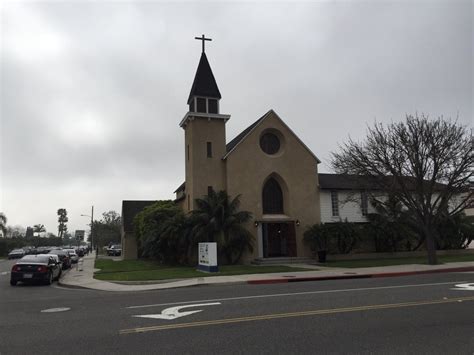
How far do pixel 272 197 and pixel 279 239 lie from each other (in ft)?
9.97

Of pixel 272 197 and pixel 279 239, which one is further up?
Result: pixel 272 197

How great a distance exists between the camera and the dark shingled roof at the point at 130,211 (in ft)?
140

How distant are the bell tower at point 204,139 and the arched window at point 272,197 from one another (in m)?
3.35

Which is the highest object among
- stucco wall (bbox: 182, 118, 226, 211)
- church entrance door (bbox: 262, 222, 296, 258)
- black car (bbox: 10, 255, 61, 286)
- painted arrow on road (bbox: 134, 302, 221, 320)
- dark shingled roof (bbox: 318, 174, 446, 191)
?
stucco wall (bbox: 182, 118, 226, 211)

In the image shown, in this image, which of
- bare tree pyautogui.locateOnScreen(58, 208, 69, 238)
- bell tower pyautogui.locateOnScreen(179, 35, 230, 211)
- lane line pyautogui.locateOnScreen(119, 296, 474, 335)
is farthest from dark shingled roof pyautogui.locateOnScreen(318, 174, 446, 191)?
bare tree pyautogui.locateOnScreen(58, 208, 69, 238)

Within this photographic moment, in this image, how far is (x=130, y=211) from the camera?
46094mm

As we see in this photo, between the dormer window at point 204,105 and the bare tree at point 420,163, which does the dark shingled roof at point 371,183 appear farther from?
the dormer window at point 204,105

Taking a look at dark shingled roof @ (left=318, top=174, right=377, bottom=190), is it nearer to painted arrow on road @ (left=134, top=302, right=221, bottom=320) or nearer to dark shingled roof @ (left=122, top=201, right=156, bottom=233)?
painted arrow on road @ (left=134, top=302, right=221, bottom=320)

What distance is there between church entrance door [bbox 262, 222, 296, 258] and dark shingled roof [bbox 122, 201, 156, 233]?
1767cm

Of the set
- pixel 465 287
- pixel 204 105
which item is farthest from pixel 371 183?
pixel 465 287

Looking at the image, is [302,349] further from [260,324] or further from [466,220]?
[466,220]

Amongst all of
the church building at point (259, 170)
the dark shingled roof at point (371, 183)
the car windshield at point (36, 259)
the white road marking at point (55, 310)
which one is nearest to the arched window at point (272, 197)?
the church building at point (259, 170)

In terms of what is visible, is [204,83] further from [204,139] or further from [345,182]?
[345,182]

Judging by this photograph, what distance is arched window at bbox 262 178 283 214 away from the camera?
1189 inches
